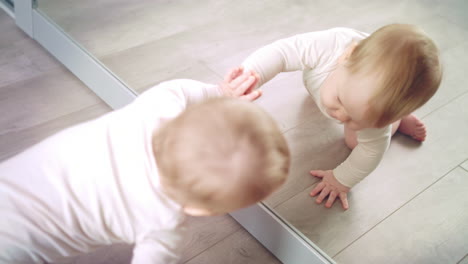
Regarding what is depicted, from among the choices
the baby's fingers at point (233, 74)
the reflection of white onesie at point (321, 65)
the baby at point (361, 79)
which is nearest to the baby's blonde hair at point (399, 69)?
the baby at point (361, 79)

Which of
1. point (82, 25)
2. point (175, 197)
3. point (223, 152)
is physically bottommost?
point (82, 25)

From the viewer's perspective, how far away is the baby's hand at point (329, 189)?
37.4 inches

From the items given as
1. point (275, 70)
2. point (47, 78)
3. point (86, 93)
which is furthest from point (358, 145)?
point (47, 78)

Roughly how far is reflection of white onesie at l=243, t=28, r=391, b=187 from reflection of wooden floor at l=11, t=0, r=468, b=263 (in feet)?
0.07

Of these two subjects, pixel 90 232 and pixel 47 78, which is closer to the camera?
pixel 90 232

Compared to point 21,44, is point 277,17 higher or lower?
higher

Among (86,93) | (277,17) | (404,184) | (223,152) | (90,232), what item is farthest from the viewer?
(86,93)

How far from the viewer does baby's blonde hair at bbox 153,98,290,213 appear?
581mm

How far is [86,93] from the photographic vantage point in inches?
48.7

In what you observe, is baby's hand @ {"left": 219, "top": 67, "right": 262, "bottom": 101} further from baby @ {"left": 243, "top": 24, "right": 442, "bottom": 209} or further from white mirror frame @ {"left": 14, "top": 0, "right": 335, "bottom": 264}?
white mirror frame @ {"left": 14, "top": 0, "right": 335, "bottom": 264}

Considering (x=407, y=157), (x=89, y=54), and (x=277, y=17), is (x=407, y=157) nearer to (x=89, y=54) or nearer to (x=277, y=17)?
(x=277, y=17)

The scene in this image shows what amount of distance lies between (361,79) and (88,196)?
485 millimetres

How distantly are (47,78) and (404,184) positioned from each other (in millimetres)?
904

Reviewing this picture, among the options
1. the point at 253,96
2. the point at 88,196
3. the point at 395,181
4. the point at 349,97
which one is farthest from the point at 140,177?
the point at 395,181
